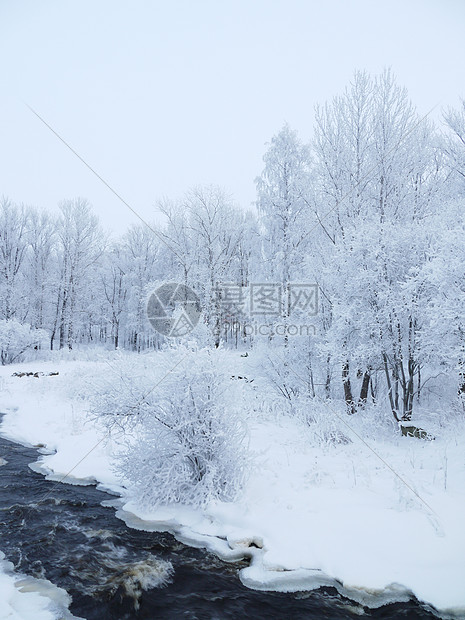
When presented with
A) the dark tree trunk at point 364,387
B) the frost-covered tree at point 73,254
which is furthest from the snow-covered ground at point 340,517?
the frost-covered tree at point 73,254

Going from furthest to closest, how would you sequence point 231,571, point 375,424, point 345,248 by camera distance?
point 345,248, point 375,424, point 231,571

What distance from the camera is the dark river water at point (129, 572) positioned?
11.8ft

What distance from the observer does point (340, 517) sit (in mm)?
4812

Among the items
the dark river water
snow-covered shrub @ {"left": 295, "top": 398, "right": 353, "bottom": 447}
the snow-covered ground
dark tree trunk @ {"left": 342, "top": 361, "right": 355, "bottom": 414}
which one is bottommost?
the dark river water

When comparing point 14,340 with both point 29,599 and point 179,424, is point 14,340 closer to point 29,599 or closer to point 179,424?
point 179,424

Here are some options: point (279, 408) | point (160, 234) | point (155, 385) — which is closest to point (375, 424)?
point (279, 408)

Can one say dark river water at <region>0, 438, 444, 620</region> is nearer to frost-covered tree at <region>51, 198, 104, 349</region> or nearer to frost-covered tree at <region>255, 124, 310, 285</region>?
frost-covered tree at <region>255, 124, 310, 285</region>

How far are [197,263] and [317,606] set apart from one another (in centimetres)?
2087

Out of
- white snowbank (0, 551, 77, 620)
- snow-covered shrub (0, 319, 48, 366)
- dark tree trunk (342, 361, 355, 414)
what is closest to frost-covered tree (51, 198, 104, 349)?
snow-covered shrub (0, 319, 48, 366)

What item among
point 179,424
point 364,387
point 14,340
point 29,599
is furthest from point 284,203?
point 14,340

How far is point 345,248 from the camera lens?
964 centimetres

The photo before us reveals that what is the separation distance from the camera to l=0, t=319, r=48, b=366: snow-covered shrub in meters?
19.8

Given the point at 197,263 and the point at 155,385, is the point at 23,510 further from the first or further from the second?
the point at 197,263

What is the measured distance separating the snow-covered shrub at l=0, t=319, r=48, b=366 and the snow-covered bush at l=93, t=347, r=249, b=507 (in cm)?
1763
